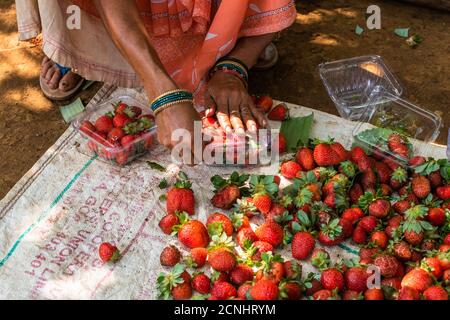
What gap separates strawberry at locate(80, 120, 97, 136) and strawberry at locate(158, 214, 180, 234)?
0.53 meters

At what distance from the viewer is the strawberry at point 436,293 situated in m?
1.75

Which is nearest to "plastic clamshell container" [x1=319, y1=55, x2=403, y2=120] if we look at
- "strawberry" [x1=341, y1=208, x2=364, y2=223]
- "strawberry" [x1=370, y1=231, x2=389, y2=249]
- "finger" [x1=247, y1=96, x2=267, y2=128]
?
"finger" [x1=247, y1=96, x2=267, y2=128]

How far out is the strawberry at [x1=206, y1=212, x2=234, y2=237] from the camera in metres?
2.04

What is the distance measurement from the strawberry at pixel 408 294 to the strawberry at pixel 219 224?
0.64 metres

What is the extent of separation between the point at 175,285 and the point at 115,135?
0.74 metres

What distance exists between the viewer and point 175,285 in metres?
1.88

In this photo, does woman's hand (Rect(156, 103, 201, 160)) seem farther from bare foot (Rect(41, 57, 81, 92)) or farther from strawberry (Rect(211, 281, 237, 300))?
bare foot (Rect(41, 57, 81, 92))

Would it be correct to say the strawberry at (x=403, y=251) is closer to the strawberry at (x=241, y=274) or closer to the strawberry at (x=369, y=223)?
the strawberry at (x=369, y=223)

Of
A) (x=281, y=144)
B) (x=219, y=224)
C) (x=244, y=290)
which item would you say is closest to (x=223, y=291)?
(x=244, y=290)

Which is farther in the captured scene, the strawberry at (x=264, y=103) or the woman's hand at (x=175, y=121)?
the strawberry at (x=264, y=103)

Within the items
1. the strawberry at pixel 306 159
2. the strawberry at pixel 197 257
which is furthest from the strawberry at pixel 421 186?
the strawberry at pixel 197 257

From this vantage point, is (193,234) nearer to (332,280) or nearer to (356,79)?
(332,280)

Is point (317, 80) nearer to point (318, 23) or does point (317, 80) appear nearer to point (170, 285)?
point (318, 23)
